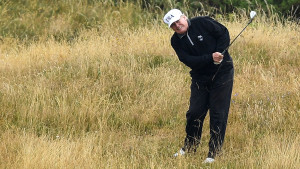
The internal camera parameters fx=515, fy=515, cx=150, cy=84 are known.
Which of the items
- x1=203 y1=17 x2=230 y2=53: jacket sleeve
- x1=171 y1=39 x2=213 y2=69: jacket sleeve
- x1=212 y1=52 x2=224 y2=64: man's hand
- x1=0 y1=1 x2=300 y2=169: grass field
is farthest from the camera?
x1=0 y1=1 x2=300 y2=169: grass field

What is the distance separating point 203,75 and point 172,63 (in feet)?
11.7

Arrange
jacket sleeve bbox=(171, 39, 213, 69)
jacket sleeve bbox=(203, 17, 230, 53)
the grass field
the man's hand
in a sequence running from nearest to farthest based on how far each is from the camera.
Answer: the man's hand
jacket sleeve bbox=(171, 39, 213, 69)
jacket sleeve bbox=(203, 17, 230, 53)
the grass field

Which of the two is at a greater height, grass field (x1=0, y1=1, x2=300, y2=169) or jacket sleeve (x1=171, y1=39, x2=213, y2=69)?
jacket sleeve (x1=171, y1=39, x2=213, y2=69)

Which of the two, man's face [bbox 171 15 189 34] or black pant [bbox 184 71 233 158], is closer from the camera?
man's face [bbox 171 15 189 34]

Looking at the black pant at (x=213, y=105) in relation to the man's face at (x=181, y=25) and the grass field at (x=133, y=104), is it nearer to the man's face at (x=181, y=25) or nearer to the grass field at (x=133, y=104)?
the grass field at (x=133, y=104)

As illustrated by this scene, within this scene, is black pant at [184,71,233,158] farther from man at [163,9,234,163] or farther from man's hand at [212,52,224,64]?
man's hand at [212,52,224,64]

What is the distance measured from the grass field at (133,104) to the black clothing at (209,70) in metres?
0.46

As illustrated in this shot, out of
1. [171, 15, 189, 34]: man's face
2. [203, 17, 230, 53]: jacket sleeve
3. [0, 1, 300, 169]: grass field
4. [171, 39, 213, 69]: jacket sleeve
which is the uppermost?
[171, 15, 189, 34]: man's face

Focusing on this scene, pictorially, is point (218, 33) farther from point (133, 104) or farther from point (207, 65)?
point (133, 104)

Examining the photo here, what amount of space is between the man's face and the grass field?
1.33 metres

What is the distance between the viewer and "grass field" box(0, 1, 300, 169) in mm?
5449

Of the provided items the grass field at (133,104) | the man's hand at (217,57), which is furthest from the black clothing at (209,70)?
the grass field at (133,104)

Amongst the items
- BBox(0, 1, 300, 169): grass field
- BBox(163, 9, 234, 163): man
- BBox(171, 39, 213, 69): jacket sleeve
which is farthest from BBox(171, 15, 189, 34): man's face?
BBox(0, 1, 300, 169): grass field

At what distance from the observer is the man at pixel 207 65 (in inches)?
208
